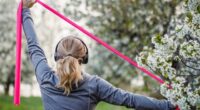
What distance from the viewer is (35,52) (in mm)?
3826

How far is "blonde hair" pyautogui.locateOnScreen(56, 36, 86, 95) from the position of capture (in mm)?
3436

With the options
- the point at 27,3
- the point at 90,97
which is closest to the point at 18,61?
the point at 27,3

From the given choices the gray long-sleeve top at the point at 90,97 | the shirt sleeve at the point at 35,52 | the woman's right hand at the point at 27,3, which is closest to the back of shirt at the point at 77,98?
the gray long-sleeve top at the point at 90,97

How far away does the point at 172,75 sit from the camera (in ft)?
13.4

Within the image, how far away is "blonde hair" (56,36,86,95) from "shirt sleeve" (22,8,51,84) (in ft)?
0.61

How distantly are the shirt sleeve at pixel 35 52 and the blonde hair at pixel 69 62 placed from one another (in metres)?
0.19

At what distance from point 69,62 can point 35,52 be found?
0.44m

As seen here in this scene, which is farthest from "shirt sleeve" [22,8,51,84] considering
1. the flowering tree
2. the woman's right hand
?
the flowering tree

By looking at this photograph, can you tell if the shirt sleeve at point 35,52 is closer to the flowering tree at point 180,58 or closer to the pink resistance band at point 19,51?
the pink resistance band at point 19,51

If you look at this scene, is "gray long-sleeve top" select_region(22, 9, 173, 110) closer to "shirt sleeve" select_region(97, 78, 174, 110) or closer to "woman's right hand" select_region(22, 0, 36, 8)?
"shirt sleeve" select_region(97, 78, 174, 110)

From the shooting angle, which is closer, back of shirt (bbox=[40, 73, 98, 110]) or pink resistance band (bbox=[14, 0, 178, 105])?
back of shirt (bbox=[40, 73, 98, 110])

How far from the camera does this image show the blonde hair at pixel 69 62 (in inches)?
135

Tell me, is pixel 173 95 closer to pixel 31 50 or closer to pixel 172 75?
pixel 172 75

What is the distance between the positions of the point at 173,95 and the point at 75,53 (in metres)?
0.79
